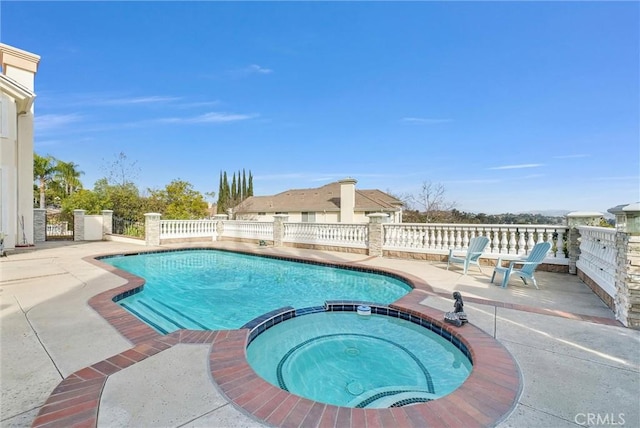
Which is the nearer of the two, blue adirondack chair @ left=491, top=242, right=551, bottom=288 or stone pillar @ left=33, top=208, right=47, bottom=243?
blue adirondack chair @ left=491, top=242, right=551, bottom=288

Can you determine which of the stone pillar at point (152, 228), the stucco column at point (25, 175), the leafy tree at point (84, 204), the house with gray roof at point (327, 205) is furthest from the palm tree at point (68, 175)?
the stone pillar at point (152, 228)

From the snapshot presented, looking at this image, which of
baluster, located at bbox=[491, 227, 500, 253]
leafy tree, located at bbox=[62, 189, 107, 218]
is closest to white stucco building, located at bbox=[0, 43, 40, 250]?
leafy tree, located at bbox=[62, 189, 107, 218]

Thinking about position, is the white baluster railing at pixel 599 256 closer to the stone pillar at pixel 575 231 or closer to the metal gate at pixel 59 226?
the stone pillar at pixel 575 231

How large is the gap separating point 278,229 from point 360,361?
1173 cm

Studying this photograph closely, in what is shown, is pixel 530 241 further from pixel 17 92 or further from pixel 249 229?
pixel 17 92

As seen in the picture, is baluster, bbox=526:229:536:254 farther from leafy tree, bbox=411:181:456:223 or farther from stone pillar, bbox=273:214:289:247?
leafy tree, bbox=411:181:456:223

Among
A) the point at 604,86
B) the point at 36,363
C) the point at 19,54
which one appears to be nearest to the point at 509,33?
the point at 604,86

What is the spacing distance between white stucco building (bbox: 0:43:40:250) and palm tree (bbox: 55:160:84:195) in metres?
13.4

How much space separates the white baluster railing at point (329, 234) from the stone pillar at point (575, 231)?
21.6 ft

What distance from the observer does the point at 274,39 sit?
14.5 m

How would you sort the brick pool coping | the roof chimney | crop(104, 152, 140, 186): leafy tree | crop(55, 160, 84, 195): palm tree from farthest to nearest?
the roof chimney < crop(55, 160, 84, 195): palm tree < crop(104, 152, 140, 186): leafy tree < the brick pool coping

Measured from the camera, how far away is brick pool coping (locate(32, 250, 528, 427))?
225 centimetres

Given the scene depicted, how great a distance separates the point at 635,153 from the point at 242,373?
17.0m

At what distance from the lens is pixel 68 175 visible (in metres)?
25.1
